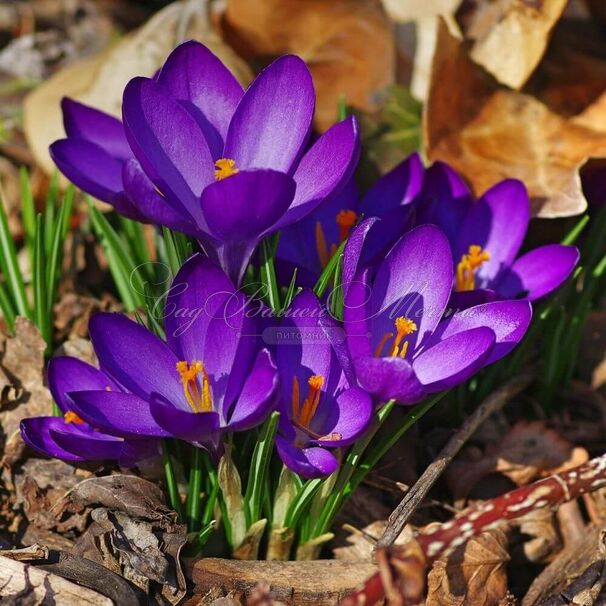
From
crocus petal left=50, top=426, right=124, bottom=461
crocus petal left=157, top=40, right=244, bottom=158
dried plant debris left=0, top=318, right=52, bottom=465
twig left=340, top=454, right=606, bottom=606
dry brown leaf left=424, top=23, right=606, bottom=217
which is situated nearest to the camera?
twig left=340, top=454, right=606, bottom=606

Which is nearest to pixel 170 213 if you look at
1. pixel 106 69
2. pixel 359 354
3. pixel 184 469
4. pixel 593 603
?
pixel 359 354

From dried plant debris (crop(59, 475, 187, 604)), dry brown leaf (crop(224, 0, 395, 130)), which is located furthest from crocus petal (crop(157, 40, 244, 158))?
dry brown leaf (crop(224, 0, 395, 130))

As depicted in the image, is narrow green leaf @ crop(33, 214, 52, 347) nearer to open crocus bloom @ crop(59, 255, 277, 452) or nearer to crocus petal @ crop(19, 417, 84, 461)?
crocus petal @ crop(19, 417, 84, 461)

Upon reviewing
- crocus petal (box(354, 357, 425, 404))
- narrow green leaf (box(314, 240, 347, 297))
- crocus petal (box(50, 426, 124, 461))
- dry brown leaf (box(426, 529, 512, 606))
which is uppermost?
narrow green leaf (box(314, 240, 347, 297))

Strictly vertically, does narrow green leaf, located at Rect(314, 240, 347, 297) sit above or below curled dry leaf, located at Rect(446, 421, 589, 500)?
above

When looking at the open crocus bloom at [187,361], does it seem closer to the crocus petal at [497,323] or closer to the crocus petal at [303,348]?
the crocus petal at [303,348]

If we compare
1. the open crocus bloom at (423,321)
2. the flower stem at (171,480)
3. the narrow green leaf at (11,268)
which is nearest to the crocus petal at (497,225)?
the open crocus bloom at (423,321)

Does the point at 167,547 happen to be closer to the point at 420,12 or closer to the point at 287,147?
the point at 287,147

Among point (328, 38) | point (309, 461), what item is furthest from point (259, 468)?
point (328, 38)
